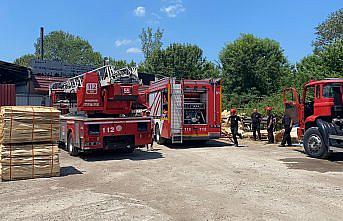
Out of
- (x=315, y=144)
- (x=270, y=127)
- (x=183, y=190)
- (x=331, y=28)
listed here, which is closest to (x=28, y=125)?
(x=183, y=190)

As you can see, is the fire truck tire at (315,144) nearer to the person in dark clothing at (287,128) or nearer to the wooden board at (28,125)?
the person in dark clothing at (287,128)

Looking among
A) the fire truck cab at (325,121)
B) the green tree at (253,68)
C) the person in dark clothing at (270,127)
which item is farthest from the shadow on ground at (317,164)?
the green tree at (253,68)

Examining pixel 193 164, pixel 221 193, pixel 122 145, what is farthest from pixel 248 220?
pixel 122 145

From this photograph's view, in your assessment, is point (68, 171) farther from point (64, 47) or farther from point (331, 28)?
point (64, 47)

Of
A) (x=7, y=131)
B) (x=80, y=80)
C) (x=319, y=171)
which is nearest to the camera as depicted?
(x=7, y=131)

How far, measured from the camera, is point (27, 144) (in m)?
9.62

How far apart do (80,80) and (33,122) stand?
12.6 ft

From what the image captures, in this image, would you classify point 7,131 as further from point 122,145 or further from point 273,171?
point 273,171

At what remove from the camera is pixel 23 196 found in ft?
24.8

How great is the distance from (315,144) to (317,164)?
4.40 feet

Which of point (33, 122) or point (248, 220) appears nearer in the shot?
point (248, 220)

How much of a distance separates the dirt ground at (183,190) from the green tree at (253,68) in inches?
1059

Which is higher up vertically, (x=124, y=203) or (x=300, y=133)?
(x=300, y=133)

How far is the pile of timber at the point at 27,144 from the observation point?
30.4 feet
